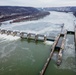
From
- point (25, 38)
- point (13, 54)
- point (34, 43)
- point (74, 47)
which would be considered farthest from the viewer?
point (25, 38)

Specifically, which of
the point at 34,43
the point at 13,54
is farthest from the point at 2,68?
the point at 34,43

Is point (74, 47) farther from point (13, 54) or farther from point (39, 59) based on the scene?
point (13, 54)

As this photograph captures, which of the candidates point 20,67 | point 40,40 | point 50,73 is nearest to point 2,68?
point 20,67

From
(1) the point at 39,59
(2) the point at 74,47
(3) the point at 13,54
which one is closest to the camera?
(1) the point at 39,59

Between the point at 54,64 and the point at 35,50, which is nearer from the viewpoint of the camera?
the point at 54,64

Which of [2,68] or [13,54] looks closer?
[2,68]

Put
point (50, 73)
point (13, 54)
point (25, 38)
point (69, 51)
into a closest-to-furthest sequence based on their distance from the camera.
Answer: point (50, 73), point (13, 54), point (69, 51), point (25, 38)

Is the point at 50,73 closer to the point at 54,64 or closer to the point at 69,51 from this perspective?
the point at 54,64

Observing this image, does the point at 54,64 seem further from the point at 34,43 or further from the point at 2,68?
the point at 34,43

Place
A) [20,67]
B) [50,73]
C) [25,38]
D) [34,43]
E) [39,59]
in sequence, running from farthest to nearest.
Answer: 1. [25,38]
2. [34,43]
3. [39,59]
4. [20,67]
5. [50,73]
